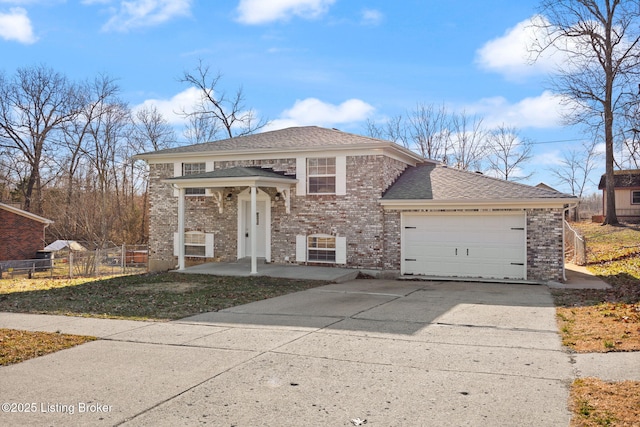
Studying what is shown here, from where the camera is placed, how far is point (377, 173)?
55.1 ft

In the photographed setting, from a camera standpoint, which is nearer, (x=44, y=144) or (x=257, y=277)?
(x=257, y=277)

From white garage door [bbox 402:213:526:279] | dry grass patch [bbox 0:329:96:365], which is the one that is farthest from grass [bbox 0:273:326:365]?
white garage door [bbox 402:213:526:279]

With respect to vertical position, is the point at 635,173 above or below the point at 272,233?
above

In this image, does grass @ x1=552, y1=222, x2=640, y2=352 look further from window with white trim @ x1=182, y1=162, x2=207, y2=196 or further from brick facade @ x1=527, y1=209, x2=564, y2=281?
window with white trim @ x1=182, y1=162, x2=207, y2=196

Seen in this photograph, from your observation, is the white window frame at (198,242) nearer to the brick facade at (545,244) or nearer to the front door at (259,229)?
the front door at (259,229)

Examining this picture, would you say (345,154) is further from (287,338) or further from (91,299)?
(287,338)

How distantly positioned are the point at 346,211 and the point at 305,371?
37.9 ft

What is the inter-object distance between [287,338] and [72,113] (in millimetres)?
38070

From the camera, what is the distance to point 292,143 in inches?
715

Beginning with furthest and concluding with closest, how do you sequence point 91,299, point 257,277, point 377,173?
A: point 377,173, point 257,277, point 91,299

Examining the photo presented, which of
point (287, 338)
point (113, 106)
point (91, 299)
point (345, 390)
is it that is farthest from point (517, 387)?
point (113, 106)

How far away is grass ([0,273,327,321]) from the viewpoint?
10.1 metres

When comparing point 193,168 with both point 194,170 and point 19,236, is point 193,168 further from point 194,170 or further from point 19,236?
point 19,236

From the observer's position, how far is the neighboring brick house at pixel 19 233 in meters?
31.2
